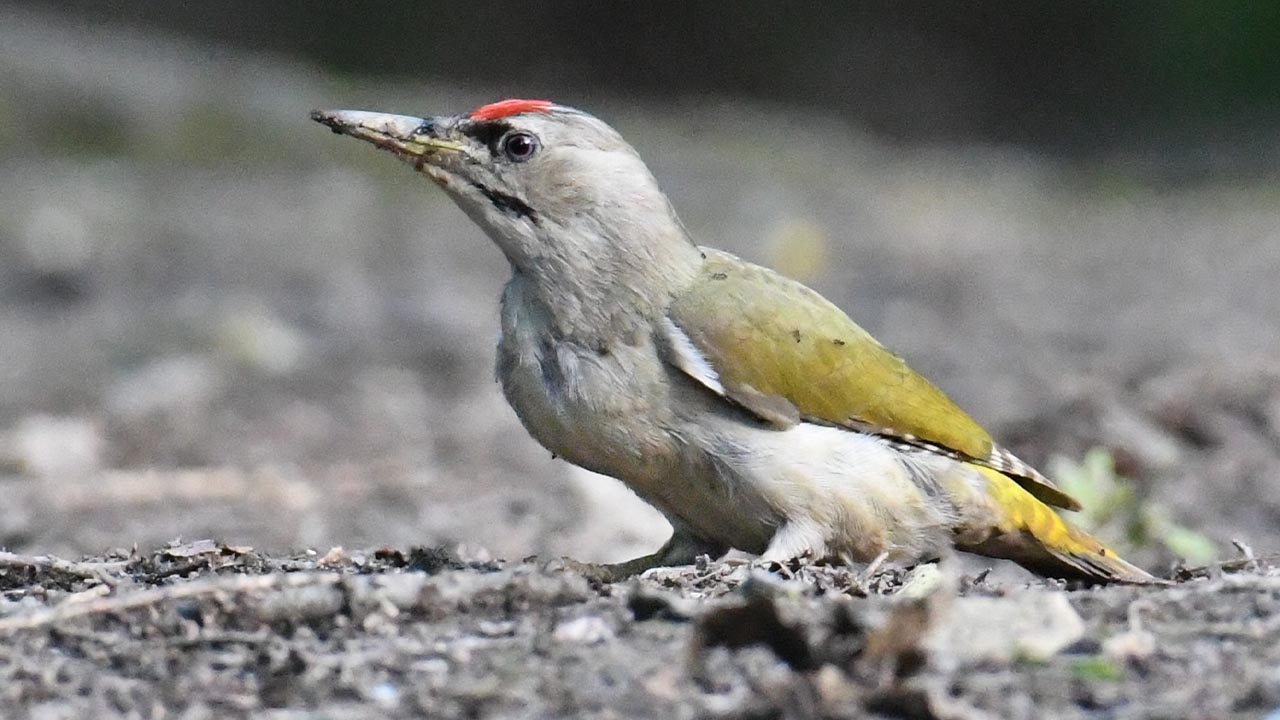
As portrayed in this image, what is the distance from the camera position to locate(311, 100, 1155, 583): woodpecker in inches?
178

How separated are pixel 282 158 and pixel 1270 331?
313 inches

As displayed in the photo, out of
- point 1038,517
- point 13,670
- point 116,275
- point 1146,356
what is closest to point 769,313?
point 1038,517

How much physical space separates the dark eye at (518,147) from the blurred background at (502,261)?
185 cm

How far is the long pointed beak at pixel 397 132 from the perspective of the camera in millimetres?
4727

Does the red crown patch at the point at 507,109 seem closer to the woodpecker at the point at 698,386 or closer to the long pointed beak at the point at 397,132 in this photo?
the woodpecker at the point at 698,386

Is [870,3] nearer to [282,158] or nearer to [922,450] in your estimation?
[282,158]

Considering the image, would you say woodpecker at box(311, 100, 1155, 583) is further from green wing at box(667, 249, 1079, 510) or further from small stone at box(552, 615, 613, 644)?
small stone at box(552, 615, 613, 644)

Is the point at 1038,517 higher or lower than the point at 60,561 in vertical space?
higher

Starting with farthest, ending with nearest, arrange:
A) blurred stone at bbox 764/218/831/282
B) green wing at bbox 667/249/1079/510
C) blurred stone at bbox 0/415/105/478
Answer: blurred stone at bbox 764/218/831/282, blurred stone at bbox 0/415/105/478, green wing at bbox 667/249/1079/510

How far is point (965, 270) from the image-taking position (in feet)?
40.4

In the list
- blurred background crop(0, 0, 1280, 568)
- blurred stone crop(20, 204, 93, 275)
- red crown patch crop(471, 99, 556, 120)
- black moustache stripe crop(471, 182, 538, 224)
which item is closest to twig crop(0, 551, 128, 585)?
black moustache stripe crop(471, 182, 538, 224)

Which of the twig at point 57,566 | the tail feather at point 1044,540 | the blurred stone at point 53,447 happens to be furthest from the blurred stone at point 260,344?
the twig at point 57,566

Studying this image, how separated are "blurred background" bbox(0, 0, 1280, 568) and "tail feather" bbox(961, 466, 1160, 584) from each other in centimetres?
76

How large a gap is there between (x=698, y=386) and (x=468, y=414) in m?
4.26
